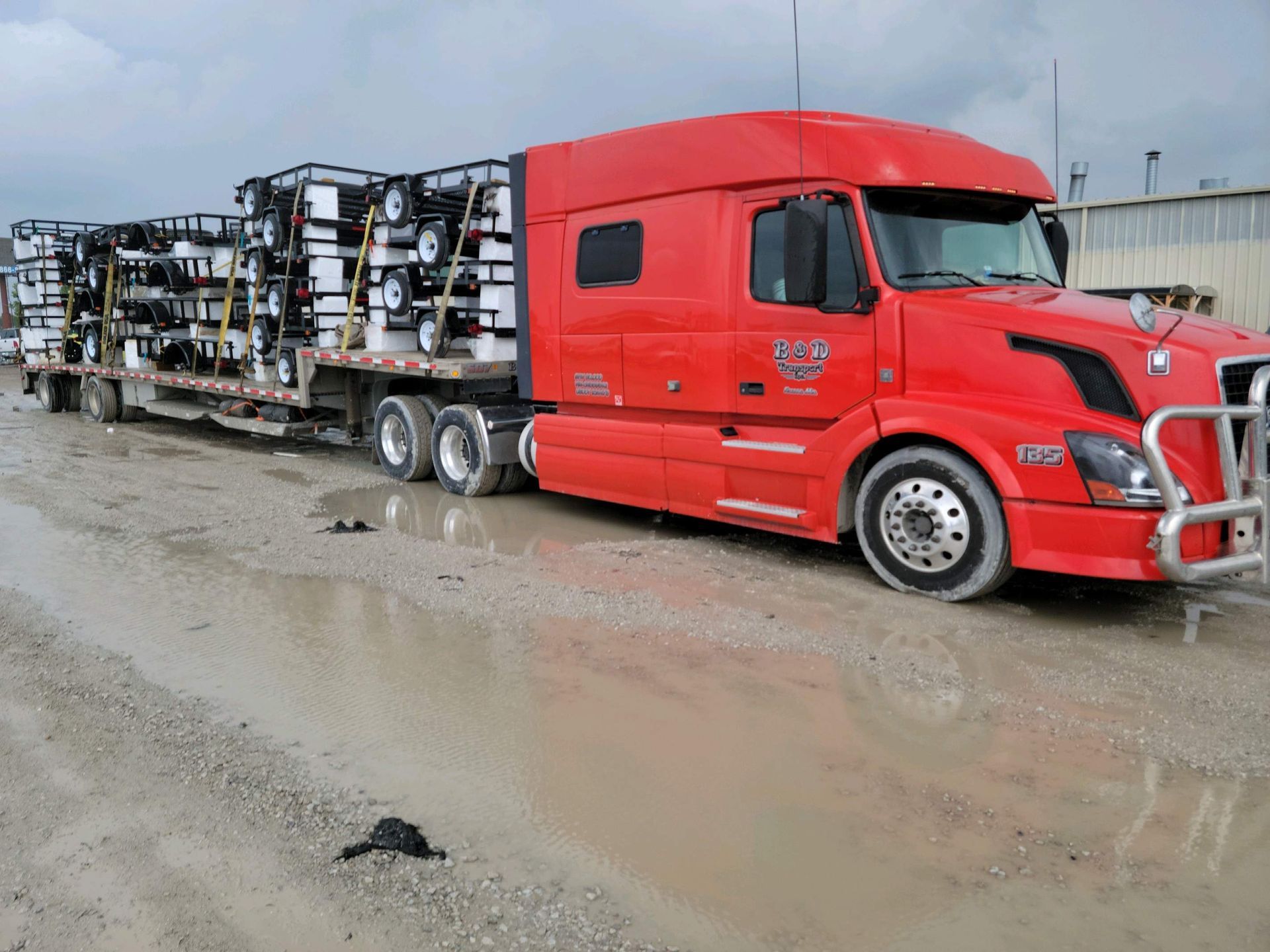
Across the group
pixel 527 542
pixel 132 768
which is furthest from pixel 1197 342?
pixel 132 768

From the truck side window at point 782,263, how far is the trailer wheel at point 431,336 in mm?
4095

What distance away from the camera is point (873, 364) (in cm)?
594

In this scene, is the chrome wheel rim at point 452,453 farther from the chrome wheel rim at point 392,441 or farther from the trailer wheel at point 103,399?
the trailer wheel at point 103,399

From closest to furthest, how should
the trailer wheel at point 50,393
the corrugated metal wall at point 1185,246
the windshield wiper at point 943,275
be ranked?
the windshield wiper at point 943,275
the corrugated metal wall at point 1185,246
the trailer wheel at point 50,393

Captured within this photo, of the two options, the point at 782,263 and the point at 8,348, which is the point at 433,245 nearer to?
the point at 782,263

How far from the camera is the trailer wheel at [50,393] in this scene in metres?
18.7

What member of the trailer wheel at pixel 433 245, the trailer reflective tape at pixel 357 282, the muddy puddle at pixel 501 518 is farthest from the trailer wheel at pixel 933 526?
the trailer reflective tape at pixel 357 282

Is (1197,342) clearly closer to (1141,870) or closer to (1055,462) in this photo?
(1055,462)

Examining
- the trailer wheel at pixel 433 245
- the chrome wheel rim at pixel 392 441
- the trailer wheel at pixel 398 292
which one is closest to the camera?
the trailer wheel at pixel 433 245

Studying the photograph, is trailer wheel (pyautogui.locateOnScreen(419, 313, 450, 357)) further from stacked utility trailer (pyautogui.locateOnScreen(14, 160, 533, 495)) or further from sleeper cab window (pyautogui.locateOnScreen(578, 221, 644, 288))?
sleeper cab window (pyautogui.locateOnScreen(578, 221, 644, 288))

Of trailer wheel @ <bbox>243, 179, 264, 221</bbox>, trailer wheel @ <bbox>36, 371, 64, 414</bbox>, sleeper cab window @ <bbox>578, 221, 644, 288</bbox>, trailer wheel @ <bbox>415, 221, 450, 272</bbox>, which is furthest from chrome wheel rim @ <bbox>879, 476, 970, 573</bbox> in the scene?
trailer wheel @ <bbox>36, 371, 64, 414</bbox>

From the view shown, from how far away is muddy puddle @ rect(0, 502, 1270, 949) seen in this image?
2873 mm

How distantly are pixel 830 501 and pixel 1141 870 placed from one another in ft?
10.9

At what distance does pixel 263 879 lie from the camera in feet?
9.98
